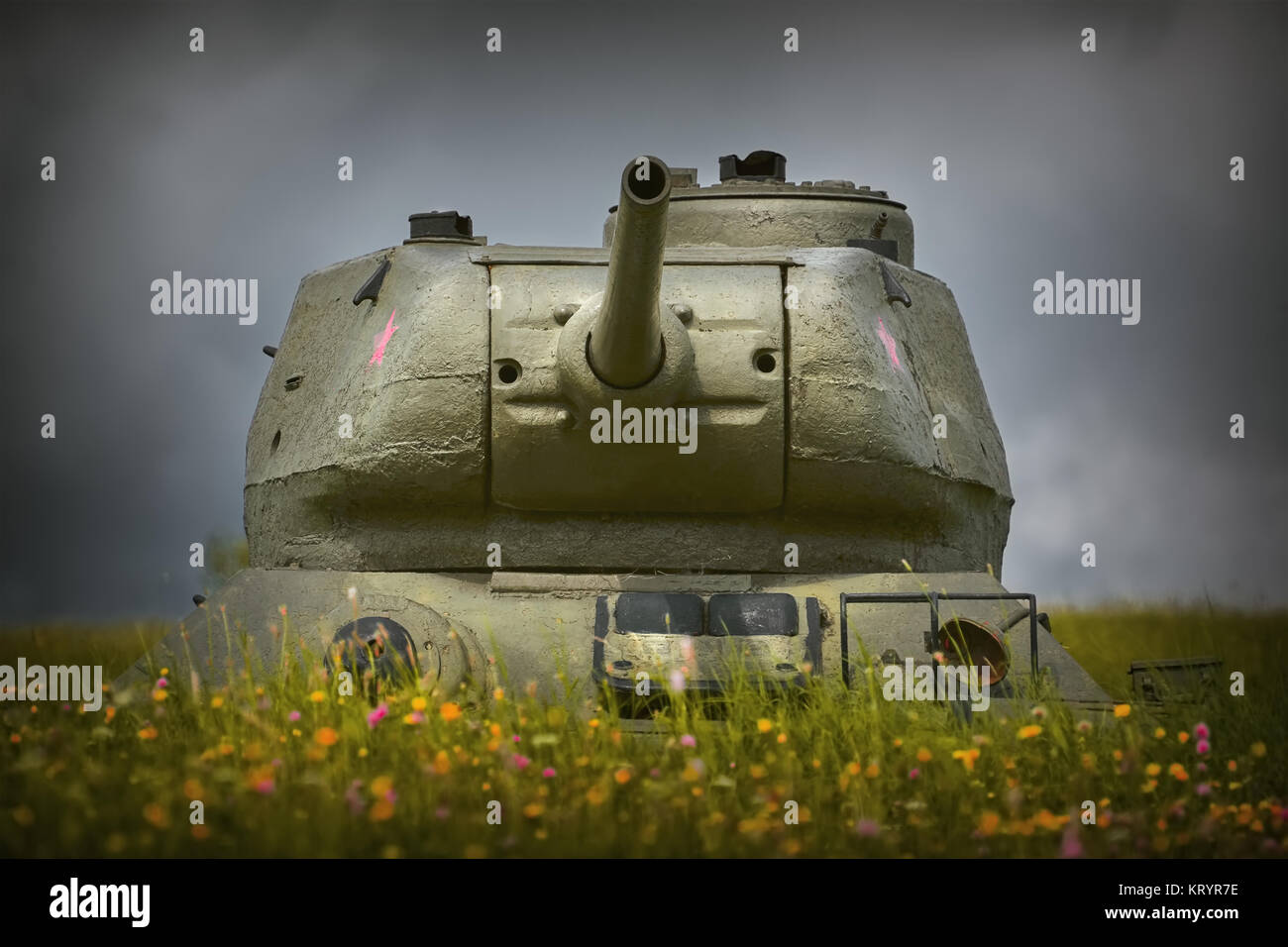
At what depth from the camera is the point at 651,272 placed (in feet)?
17.9

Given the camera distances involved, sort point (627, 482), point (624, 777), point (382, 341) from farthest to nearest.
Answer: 1. point (382, 341)
2. point (627, 482)
3. point (624, 777)

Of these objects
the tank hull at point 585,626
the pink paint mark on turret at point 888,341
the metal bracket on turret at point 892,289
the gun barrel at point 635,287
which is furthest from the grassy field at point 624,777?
the metal bracket on turret at point 892,289

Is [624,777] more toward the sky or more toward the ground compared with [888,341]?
more toward the ground

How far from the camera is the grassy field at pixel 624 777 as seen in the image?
3625mm

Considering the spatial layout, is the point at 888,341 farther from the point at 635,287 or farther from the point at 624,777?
the point at 624,777

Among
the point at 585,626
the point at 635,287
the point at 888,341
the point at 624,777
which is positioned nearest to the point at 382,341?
the point at 635,287

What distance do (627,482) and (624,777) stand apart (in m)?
2.24

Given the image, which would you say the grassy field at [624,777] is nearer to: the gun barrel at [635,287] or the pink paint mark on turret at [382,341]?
the gun barrel at [635,287]

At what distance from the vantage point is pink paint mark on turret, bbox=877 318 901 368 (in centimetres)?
→ 664

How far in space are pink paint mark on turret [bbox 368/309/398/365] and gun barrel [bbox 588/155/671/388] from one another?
1032 millimetres

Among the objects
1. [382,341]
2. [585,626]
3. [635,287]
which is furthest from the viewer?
[382,341]

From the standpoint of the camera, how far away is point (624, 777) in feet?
13.2

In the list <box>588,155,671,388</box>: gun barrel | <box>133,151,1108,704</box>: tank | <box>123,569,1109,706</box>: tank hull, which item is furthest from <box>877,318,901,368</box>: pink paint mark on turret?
<box>588,155,671,388</box>: gun barrel

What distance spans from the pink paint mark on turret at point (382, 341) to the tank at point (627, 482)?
34 millimetres
